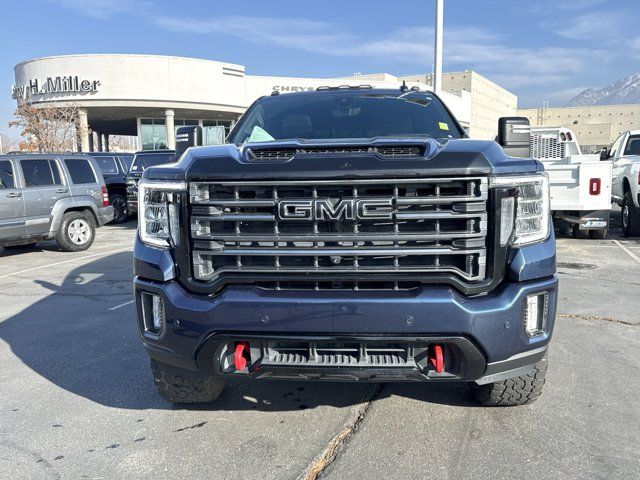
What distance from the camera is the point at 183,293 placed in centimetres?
272

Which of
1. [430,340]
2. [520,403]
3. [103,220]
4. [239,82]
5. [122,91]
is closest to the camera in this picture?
[430,340]

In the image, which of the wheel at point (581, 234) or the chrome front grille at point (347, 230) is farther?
the wheel at point (581, 234)

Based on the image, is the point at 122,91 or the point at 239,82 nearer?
the point at 122,91

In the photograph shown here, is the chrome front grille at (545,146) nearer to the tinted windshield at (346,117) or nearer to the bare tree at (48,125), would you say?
the tinted windshield at (346,117)

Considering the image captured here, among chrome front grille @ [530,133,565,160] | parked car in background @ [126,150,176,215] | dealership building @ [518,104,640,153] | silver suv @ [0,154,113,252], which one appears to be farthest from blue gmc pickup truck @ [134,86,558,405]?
dealership building @ [518,104,640,153]

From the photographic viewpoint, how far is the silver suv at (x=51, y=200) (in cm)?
952

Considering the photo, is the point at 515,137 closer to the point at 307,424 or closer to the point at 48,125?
the point at 307,424

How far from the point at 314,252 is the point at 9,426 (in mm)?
2303

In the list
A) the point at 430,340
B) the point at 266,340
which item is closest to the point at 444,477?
the point at 430,340

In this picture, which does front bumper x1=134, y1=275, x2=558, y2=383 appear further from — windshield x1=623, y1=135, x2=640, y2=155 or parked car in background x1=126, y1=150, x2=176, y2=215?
parked car in background x1=126, y1=150, x2=176, y2=215

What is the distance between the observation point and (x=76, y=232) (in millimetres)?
10633

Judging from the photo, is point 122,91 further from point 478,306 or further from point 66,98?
point 478,306

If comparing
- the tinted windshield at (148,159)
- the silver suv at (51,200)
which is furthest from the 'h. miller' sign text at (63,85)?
the silver suv at (51,200)

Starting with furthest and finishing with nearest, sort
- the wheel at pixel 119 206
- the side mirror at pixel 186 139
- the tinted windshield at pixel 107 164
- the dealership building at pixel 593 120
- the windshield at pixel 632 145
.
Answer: the dealership building at pixel 593 120 < the tinted windshield at pixel 107 164 < the wheel at pixel 119 206 < the windshield at pixel 632 145 < the side mirror at pixel 186 139
